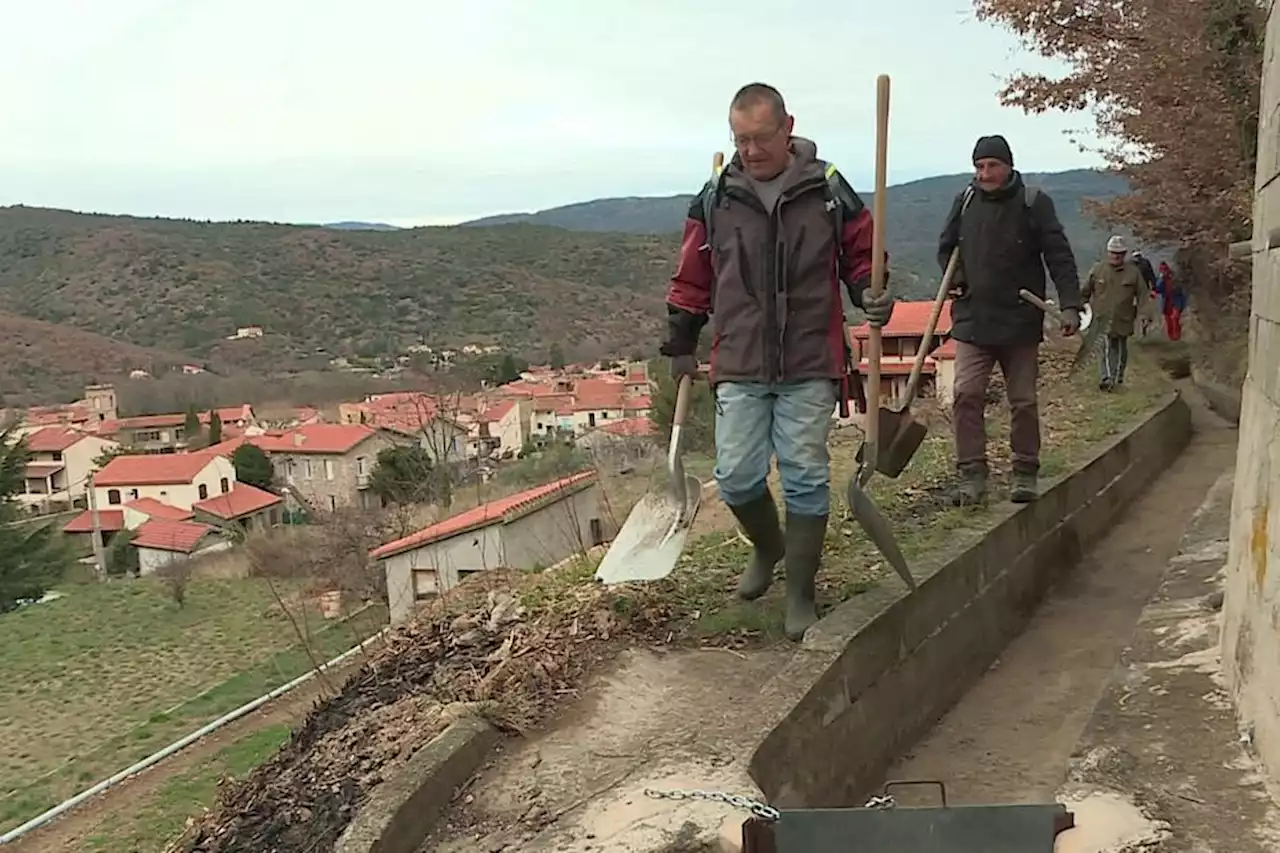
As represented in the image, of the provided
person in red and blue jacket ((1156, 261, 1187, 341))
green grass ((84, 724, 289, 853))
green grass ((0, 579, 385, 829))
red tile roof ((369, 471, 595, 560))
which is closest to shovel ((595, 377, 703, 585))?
red tile roof ((369, 471, 595, 560))

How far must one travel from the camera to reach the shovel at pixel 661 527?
4328mm

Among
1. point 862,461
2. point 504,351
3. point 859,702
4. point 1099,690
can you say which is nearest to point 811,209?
point 862,461

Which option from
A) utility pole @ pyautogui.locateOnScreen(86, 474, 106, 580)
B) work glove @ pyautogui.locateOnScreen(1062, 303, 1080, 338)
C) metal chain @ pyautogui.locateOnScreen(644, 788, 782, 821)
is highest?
work glove @ pyautogui.locateOnScreen(1062, 303, 1080, 338)

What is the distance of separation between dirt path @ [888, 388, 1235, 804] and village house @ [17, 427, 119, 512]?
63.6 m

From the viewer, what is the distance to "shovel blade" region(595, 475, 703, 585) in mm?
4316

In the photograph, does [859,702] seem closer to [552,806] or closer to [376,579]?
[552,806]

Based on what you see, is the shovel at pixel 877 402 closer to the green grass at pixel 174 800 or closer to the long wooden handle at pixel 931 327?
the long wooden handle at pixel 931 327

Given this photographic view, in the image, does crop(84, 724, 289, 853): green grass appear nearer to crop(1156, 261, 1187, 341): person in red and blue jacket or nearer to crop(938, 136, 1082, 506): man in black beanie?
crop(938, 136, 1082, 506): man in black beanie

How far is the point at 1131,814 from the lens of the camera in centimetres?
276

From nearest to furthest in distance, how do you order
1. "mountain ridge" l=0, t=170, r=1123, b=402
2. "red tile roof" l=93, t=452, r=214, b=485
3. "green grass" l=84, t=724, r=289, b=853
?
"green grass" l=84, t=724, r=289, b=853 → "red tile roof" l=93, t=452, r=214, b=485 → "mountain ridge" l=0, t=170, r=1123, b=402

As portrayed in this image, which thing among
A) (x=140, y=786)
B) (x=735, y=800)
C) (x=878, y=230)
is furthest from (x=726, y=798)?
(x=140, y=786)

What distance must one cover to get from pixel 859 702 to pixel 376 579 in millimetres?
13864

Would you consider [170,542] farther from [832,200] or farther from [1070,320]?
[832,200]

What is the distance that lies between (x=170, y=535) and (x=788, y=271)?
45.6 meters
